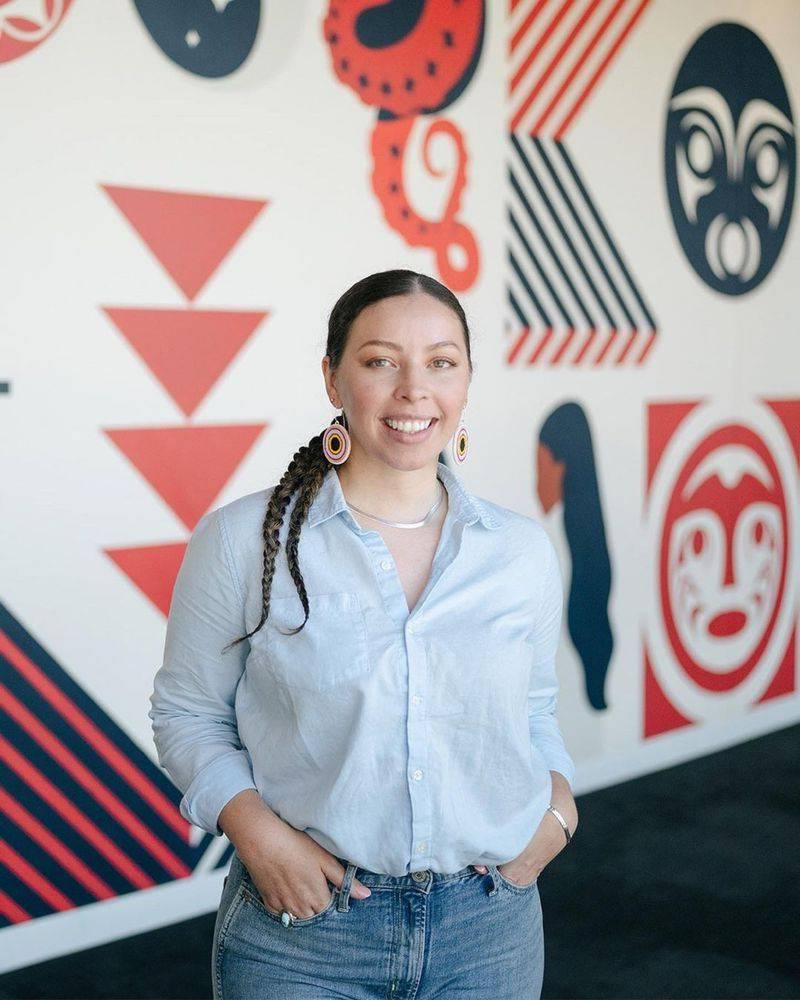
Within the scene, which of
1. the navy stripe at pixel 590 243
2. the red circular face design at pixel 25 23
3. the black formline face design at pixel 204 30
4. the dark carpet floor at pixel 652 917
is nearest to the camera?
the red circular face design at pixel 25 23

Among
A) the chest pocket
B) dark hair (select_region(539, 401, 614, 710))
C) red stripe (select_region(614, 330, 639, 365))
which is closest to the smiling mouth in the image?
the chest pocket

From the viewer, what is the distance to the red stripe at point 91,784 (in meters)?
2.93

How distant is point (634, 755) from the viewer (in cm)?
434

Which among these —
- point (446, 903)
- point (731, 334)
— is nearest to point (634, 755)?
point (731, 334)

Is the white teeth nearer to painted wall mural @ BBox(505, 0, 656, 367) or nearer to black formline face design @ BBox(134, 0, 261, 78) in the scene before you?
black formline face design @ BBox(134, 0, 261, 78)

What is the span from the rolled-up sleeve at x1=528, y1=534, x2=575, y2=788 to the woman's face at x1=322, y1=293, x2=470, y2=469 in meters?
0.26

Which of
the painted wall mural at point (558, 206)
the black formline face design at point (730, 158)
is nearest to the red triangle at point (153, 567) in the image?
the painted wall mural at point (558, 206)

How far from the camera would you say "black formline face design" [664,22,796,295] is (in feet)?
13.8

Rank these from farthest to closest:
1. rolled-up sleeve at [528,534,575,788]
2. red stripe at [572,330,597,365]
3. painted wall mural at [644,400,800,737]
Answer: painted wall mural at [644,400,800,737] → red stripe at [572,330,597,365] → rolled-up sleeve at [528,534,575,788]

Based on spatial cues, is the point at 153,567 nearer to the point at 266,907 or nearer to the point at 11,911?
the point at 11,911

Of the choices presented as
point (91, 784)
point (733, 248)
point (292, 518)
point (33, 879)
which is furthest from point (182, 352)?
point (733, 248)

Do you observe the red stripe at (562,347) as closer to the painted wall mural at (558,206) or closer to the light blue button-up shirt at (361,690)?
the painted wall mural at (558,206)

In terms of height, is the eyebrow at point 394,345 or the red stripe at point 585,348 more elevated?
the eyebrow at point 394,345

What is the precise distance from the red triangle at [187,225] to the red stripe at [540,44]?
1.08m
